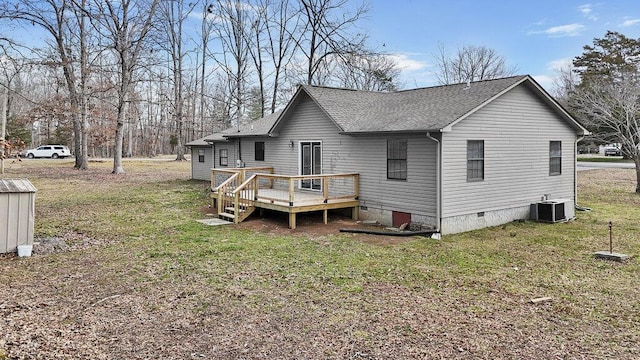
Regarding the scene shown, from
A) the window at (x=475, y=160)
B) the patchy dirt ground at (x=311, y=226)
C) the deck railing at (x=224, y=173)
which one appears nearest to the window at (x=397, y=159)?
the patchy dirt ground at (x=311, y=226)

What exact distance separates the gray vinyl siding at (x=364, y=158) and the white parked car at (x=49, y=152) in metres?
35.8

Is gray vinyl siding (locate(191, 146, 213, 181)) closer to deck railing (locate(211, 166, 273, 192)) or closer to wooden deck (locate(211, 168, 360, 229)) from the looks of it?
deck railing (locate(211, 166, 273, 192))

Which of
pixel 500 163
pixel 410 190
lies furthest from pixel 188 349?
pixel 500 163

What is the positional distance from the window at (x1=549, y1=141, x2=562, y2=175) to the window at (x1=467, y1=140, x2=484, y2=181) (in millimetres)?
3652

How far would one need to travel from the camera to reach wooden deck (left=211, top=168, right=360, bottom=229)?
41.0 feet

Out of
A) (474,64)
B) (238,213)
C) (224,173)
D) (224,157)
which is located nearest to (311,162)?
(224,173)

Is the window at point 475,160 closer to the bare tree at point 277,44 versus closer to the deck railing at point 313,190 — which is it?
the deck railing at point 313,190

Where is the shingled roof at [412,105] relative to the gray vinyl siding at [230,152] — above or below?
above

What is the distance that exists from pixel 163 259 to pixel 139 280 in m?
1.39

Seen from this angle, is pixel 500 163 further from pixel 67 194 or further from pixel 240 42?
pixel 240 42

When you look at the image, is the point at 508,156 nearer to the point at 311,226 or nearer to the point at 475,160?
the point at 475,160

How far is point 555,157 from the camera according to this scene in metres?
14.7

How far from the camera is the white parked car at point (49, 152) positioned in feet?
142

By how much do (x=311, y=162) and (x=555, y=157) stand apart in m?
7.86
